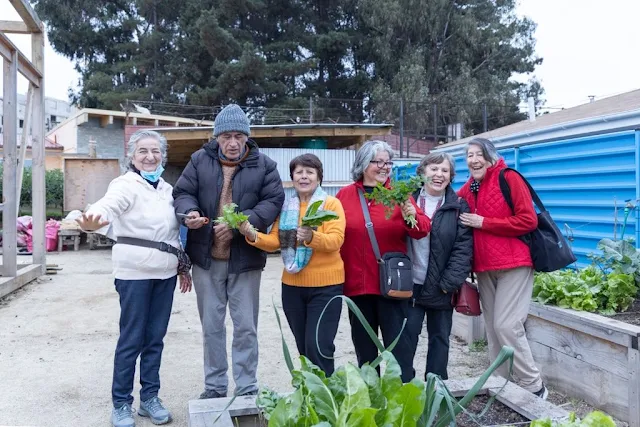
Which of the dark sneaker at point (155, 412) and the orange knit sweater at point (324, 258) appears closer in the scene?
the orange knit sweater at point (324, 258)

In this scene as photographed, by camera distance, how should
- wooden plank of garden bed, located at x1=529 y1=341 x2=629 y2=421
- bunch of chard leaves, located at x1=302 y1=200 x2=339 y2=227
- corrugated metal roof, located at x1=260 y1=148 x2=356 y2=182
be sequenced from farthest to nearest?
corrugated metal roof, located at x1=260 y1=148 x2=356 y2=182 → wooden plank of garden bed, located at x1=529 y1=341 x2=629 y2=421 → bunch of chard leaves, located at x1=302 y1=200 x2=339 y2=227

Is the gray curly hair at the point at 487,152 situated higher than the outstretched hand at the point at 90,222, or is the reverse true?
the gray curly hair at the point at 487,152

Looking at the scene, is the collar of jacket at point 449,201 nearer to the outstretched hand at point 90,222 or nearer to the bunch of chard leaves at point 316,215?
the bunch of chard leaves at point 316,215

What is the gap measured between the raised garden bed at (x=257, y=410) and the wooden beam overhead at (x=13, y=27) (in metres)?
8.35

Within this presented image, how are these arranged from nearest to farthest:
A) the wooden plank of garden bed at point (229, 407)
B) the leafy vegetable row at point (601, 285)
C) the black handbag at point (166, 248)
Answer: the wooden plank of garden bed at point (229, 407) < the black handbag at point (166, 248) < the leafy vegetable row at point (601, 285)

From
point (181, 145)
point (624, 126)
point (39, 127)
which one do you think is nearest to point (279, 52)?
point (181, 145)

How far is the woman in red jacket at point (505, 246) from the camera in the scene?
131 inches

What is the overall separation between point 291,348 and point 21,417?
7.72ft

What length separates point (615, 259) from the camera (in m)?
4.26

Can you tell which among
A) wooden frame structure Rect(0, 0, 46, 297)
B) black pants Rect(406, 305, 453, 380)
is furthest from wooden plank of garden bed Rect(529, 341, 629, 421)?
wooden frame structure Rect(0, 0, 46, 297)

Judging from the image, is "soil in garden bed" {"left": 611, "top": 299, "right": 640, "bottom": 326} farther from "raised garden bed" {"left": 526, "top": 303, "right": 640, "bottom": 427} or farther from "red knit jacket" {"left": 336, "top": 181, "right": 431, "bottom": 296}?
"red knit jacket" {"left": 336, "top": 181, "right": 431, "bottom": 296}

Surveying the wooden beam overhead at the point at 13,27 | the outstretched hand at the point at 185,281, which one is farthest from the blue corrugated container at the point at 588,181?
the wooden beam overhead at the point at 13,27

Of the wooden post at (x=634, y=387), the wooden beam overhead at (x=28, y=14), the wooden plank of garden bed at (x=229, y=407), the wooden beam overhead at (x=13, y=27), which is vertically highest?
the wooden beam overhead at (x=28, y=14)

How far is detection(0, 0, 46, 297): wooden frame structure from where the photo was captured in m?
7.65
